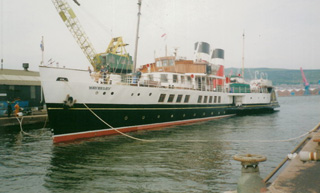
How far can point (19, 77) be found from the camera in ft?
105

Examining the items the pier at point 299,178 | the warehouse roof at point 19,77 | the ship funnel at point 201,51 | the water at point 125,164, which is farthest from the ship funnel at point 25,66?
the pier at point 299,178

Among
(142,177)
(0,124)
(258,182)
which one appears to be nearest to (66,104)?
(142,177)

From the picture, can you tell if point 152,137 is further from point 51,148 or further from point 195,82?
point 195,82

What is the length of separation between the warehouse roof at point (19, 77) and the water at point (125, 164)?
15.9 meters

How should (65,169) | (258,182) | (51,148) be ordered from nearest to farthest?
(258,182), (65,169), (51,148)

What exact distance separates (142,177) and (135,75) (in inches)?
488

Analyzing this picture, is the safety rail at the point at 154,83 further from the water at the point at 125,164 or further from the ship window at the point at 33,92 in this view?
the ship window at the point at 33,92

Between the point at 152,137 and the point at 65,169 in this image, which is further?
the point at 152,137

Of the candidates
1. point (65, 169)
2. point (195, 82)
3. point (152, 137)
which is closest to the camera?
point (65, 169)

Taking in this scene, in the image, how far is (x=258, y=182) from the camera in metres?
4.88

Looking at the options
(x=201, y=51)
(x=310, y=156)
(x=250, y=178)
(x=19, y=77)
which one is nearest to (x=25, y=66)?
(x=19, y=77)

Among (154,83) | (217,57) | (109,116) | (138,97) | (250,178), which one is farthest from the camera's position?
(217,57)

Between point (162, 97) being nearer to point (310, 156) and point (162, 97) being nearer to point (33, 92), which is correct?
point (310, 156)

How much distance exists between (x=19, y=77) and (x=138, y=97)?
71.7 feet
